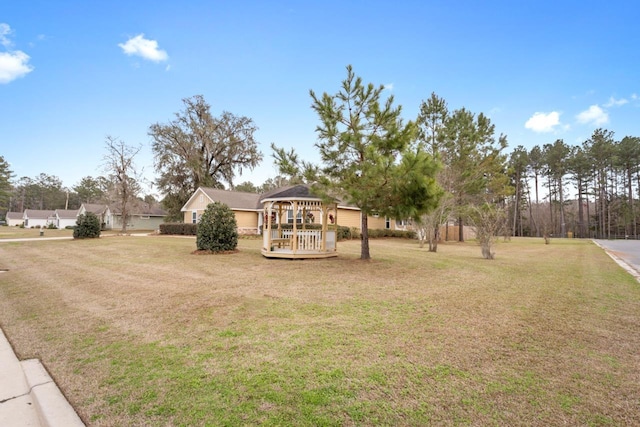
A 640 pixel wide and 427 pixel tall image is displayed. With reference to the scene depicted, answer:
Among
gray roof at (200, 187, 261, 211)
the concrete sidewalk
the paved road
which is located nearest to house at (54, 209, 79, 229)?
gray roof at (200, 187, 261, 211)

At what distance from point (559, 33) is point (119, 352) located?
16831 millimetres

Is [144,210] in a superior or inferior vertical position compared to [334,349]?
superior

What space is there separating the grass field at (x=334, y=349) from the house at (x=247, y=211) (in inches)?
672

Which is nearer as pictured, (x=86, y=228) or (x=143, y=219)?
(x=86, y=228)

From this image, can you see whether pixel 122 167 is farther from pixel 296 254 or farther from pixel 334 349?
pixel 334 349

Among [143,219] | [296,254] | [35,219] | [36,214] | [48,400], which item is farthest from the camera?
[36,214]

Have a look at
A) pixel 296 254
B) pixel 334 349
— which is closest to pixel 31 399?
pixel 334 349

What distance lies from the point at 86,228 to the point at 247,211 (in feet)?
35.8

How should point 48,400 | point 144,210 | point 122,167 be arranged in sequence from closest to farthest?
point 48,400, point 122,167, point 144,210

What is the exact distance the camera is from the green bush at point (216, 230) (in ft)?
40.1

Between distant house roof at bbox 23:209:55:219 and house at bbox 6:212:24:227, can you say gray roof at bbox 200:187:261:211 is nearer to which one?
distant house roof at bbox 23:209:55:219

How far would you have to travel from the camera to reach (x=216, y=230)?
1220cm

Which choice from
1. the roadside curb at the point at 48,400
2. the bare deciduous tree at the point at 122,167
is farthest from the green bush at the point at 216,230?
the bare deciduous tree at the point at 122,167

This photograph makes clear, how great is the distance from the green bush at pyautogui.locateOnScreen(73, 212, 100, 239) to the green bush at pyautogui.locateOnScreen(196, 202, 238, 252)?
1196cm
